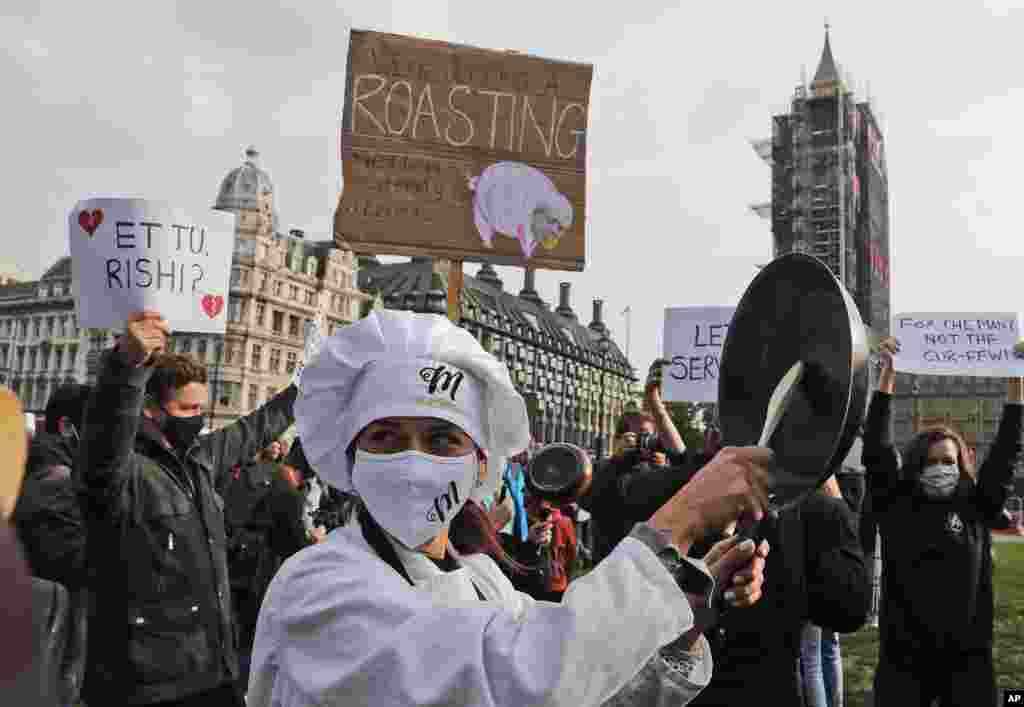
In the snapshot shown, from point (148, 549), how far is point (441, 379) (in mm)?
2384

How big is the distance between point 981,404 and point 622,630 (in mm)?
104588

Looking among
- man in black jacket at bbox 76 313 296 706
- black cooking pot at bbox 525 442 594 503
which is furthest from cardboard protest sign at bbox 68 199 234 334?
black cooking pot at bbox 525 442 594 503

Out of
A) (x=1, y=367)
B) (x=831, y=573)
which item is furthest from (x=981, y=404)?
(x=831, y=573)

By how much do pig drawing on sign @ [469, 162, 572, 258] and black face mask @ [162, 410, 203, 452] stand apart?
296 cm

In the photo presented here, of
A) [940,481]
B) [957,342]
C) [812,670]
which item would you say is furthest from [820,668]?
[957,342]

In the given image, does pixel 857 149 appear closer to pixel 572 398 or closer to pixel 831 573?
pixel 572 398

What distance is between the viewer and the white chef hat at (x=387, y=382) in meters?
1.87

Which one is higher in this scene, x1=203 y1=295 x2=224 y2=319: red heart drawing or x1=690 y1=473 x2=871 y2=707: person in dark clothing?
x1=203 y1=295 x2=224 y2=319: red heart drawing

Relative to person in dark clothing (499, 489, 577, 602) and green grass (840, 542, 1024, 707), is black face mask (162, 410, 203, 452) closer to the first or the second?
person in dark clothing (499, 489, 577, 602)

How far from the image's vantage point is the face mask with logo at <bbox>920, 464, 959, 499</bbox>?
504 cm

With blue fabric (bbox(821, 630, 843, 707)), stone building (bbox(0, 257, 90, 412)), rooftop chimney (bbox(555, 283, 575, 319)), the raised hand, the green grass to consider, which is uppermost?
rooftop chimney (bbox(555, 283, 575, 319))

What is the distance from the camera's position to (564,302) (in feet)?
442

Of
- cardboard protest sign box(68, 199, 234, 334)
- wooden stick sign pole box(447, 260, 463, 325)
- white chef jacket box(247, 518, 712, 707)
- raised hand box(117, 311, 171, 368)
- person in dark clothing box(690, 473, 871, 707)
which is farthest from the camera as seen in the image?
wooden stick sign pole box(447, 260, 463, 325)

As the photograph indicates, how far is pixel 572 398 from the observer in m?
118
